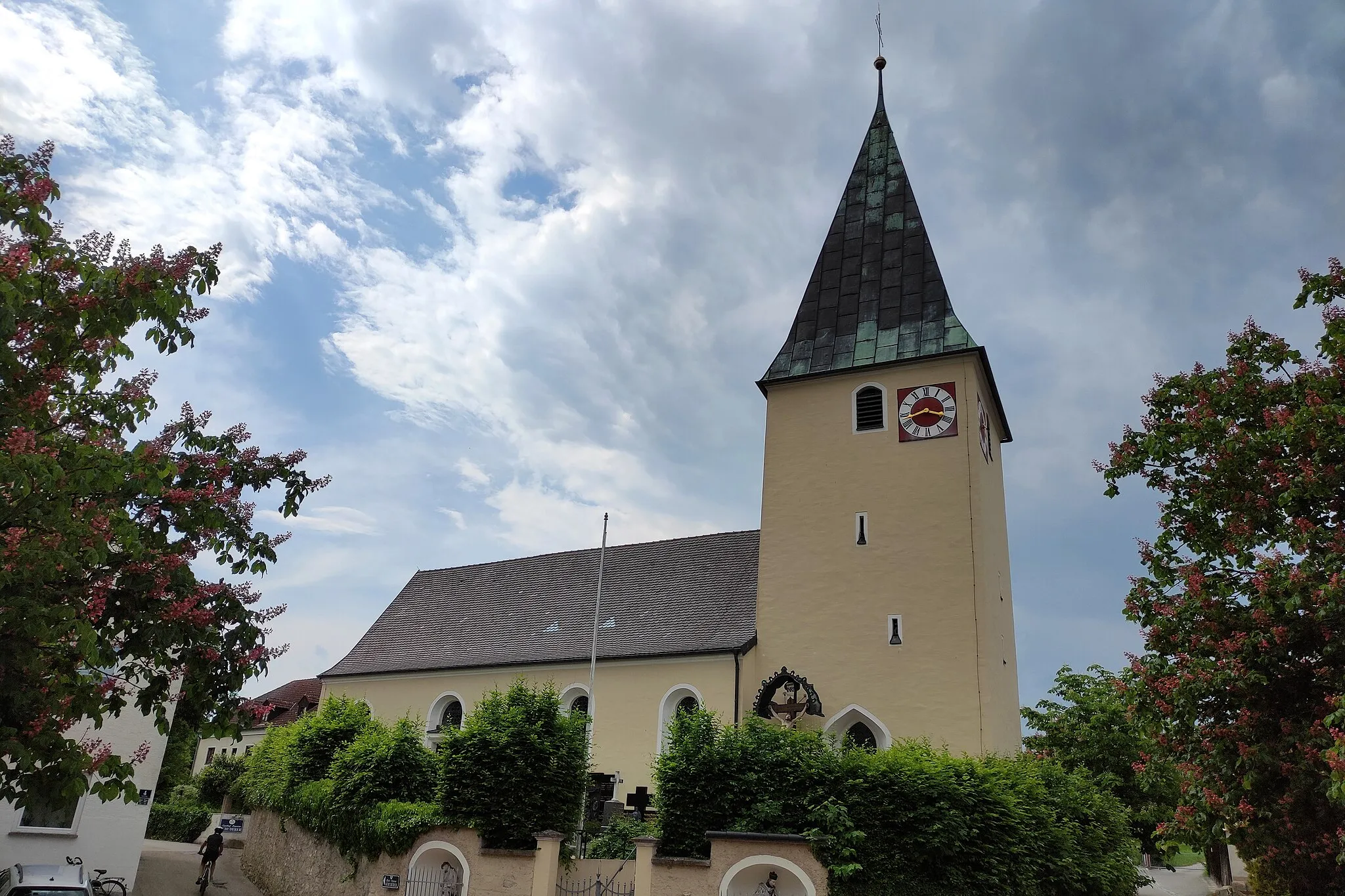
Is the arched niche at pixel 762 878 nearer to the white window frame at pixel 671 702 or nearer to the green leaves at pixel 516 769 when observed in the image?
the green leaves at pixel 516 769

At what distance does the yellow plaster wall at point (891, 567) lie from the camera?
67.3ft

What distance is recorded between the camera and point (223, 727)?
8203mm

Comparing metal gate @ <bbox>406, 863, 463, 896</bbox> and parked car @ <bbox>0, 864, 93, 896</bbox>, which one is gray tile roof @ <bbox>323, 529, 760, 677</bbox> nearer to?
metal gate @ <bbox>406, 863, 463, 896</bbox>

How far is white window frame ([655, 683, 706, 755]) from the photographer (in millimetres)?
23203

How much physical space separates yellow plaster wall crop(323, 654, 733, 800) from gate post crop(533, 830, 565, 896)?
6.99m

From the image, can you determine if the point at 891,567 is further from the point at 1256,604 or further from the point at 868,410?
the point at 1256,604

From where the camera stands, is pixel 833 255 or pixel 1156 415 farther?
pixel 833 255

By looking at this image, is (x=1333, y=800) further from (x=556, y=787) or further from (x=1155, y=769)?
(x=556, y=787)

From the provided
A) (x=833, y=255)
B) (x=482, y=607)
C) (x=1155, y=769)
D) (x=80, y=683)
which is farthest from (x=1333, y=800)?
(x=482, y=607)

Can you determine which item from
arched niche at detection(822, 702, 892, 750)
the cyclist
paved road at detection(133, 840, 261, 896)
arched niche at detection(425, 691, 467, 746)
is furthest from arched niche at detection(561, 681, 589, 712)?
the cyclist

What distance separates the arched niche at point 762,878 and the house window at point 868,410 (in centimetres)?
1218

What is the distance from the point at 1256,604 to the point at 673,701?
15.1 meters

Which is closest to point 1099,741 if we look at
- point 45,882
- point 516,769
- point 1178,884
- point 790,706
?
point 1178,884

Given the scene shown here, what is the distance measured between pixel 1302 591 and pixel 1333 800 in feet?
7.01
